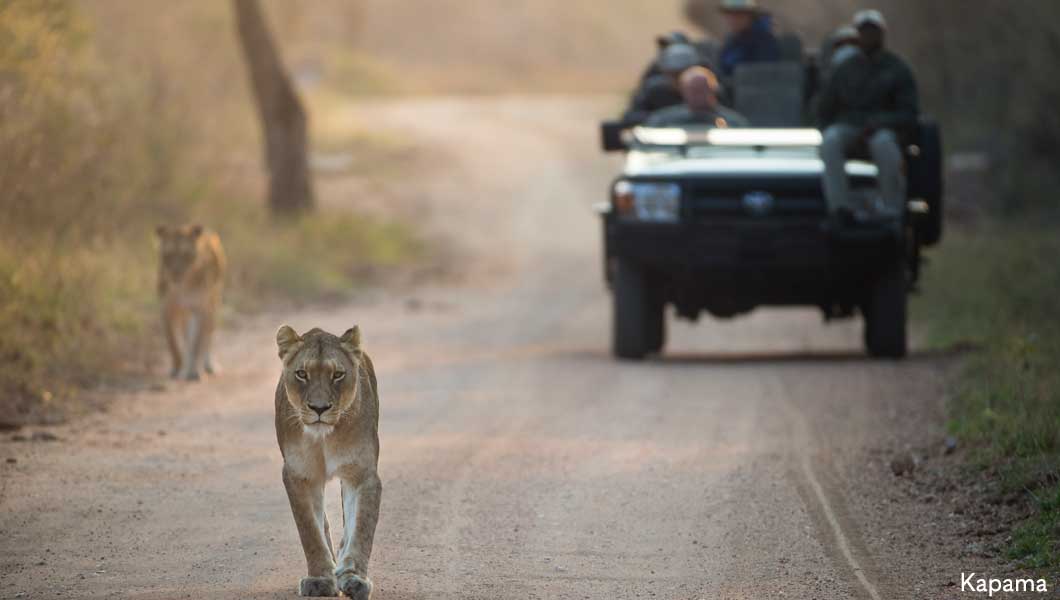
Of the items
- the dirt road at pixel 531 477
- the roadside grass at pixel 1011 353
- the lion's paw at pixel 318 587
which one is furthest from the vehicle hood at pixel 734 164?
the lion's paw at pixel 318 587

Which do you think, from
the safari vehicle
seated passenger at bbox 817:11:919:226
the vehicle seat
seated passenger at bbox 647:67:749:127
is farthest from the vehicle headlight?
the vehicle seat

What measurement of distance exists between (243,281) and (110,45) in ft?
19.2

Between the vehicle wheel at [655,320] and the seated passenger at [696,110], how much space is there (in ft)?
4.32

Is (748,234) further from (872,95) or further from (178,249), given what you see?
(178,249)

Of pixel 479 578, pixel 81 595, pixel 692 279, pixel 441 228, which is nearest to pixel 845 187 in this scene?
pixel 692 279

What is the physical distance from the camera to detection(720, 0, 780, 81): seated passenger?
45.5 feet

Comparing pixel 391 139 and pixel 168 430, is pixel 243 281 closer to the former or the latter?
pixel 168 430

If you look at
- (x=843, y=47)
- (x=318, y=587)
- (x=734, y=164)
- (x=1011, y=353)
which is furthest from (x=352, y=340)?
(x=843, y=47)

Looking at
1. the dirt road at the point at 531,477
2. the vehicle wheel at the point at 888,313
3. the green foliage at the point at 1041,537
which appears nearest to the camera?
the dirt road at the point at 531,477

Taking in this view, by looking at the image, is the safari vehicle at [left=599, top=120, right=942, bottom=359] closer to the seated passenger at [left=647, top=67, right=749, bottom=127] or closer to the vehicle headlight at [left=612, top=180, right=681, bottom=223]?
the vehicle headlight at [left=612, top=180, right=681, bottom=223]

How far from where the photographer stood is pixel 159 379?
11656mm

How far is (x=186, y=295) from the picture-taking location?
11.6m

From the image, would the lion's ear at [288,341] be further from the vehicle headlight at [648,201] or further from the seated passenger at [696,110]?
the seated passenger at [696,110]

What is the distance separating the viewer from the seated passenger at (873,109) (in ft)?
38.3
